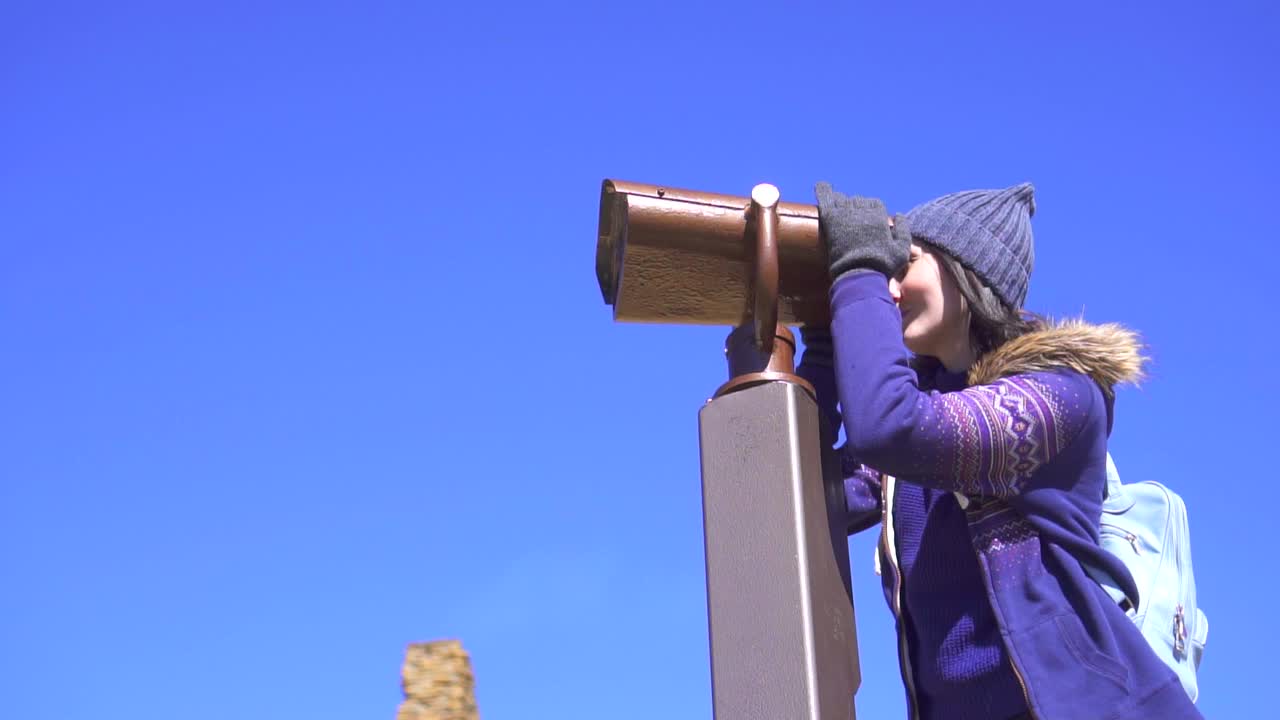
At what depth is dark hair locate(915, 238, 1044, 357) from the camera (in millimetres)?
2504

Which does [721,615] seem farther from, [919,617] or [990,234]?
[990,234]

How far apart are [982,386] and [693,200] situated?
58 cm

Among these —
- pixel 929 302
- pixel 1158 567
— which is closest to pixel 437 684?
pixel 929 302

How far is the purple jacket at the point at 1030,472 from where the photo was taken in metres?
2.16

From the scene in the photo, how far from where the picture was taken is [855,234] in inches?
89.4

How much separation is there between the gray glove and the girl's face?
0.20m

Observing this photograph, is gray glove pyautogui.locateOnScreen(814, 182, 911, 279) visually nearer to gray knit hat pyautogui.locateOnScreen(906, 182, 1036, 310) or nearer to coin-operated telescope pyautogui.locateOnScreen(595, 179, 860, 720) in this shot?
coin-operated telescope pyautogui.locateOnScreen(595, 179, 860, 720)

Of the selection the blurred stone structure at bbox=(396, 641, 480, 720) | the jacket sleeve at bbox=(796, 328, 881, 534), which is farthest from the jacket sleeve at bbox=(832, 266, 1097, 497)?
the blurred stone structure at bbox=(396, 641, 480, 720)

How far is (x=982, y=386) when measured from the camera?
2.37 metres

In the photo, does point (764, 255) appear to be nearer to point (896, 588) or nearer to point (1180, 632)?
point (896, 588)

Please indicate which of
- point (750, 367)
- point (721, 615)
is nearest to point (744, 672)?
point (721, 615)

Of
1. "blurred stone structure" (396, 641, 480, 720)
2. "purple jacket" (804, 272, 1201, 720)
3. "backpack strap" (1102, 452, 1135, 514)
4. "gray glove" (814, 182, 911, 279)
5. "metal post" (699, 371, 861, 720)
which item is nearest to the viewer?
"metal post" (699, 371, 861, 720)

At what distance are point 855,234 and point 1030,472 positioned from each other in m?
0.48

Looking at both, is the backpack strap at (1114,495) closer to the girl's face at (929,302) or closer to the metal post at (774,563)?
the girl's face at (929,302)
